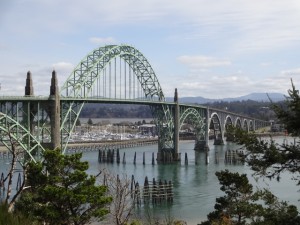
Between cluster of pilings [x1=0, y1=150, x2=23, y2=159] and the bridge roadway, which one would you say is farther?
cluster of pilings [x1=0, y1=150, x2=23, y2=159]

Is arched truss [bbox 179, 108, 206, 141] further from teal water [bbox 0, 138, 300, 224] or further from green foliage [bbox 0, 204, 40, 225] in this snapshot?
green foliage [bbox 0, 204, 40, 225]

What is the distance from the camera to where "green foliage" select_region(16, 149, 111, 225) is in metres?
19.1

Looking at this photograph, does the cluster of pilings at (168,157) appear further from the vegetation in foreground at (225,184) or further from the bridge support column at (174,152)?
the vegetation in foreground at (225,184)

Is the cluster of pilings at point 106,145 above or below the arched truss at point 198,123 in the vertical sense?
below

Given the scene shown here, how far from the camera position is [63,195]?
1938 cm

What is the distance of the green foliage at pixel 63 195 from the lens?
19125 mm

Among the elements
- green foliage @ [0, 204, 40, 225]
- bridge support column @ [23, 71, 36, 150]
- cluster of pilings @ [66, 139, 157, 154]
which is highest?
bridge support column @ [23, 71, 36, 150]

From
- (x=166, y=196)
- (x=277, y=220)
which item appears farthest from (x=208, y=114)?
(x=277, y=220)

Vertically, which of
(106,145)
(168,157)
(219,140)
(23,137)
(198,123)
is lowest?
(168,157)

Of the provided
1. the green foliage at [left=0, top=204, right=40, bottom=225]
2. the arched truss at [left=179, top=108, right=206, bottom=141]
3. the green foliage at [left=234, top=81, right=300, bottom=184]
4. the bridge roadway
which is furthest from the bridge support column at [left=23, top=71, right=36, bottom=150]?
the arched truss at [left=179, top=108, right=206, bottom=141]

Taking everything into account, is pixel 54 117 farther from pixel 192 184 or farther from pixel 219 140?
pixel 219 140

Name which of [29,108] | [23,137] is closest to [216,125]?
[29,108]

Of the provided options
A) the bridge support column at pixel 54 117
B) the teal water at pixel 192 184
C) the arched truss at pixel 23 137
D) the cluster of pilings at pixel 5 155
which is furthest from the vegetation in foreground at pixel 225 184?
the cluster of pilings at pixel 5 155

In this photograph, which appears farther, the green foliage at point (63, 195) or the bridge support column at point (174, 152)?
the bridge support column at point (174, 152)
